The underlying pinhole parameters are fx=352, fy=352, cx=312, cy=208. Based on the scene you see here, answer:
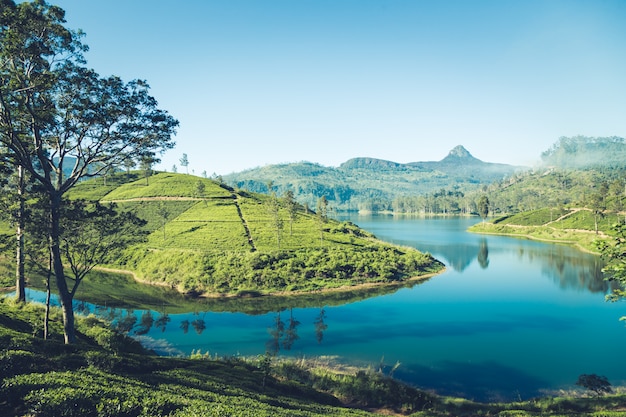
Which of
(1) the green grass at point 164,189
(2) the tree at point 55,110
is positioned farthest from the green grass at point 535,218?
(2) the tree at point 55,110

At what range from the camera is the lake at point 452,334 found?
37156mm

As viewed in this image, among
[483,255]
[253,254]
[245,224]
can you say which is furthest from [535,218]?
[253,254]

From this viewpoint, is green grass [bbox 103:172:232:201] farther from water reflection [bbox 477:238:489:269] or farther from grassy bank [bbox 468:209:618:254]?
grassy bank [bbox 468:209:618:254]

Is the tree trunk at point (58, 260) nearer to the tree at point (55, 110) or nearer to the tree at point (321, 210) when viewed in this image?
the tree at point (55, 110)

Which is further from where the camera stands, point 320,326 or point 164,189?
point 164,189

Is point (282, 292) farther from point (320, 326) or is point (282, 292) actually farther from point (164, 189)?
point (164, 189)

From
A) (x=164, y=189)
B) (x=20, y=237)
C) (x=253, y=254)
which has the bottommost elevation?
(x=253, y=254)

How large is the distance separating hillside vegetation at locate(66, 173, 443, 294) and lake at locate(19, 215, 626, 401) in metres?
8.56

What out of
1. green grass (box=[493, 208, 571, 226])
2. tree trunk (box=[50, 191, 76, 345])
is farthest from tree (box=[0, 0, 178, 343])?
green grass (box=[493, 208, 571, 226])

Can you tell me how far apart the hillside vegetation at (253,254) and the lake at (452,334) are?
8.56 meters

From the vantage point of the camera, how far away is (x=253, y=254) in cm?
7756

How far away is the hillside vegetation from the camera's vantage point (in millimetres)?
71500

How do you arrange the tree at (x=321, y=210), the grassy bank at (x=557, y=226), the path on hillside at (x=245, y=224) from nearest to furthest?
the path on hillside at (x=245, y=224)
the tree at (x=321, y=210)
the grassy bank at (x=557, y=226)

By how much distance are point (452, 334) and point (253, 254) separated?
144ft
